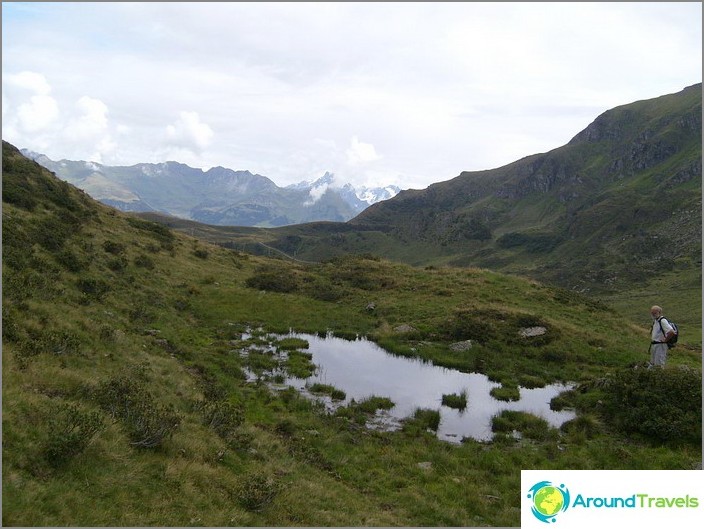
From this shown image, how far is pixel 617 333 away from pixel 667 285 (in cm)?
8350

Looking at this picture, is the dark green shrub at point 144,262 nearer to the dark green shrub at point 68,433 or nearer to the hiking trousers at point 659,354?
the dark green shrub at point 68,433

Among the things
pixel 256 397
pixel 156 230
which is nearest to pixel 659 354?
pixel 256 397

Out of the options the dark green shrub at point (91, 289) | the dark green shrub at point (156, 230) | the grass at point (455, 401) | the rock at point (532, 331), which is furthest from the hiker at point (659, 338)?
the dark green shrub at point (156, 230)

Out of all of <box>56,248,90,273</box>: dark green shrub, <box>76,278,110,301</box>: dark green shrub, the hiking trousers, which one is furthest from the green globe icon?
<box>56,248,90,273</box>: dark green shrub

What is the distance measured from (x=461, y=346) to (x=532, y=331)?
519 cm

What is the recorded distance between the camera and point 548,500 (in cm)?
1020

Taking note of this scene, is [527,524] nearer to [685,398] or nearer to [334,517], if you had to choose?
[334,517]

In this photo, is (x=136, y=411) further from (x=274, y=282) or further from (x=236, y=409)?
(x=274, y=282)

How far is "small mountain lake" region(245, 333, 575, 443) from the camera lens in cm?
1825

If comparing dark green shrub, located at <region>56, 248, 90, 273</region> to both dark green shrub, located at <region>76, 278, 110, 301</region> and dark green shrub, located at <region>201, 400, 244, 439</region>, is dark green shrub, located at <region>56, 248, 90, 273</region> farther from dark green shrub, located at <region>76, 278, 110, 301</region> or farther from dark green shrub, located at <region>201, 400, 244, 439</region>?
dark green shrub, located at <region>201, 400, 244, 439</region>

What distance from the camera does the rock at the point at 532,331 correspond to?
28406 millimetres

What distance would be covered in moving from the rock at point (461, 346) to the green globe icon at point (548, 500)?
16.8 metres

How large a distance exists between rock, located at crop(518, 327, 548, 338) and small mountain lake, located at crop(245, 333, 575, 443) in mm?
6028

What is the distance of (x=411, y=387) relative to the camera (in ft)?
71.8
